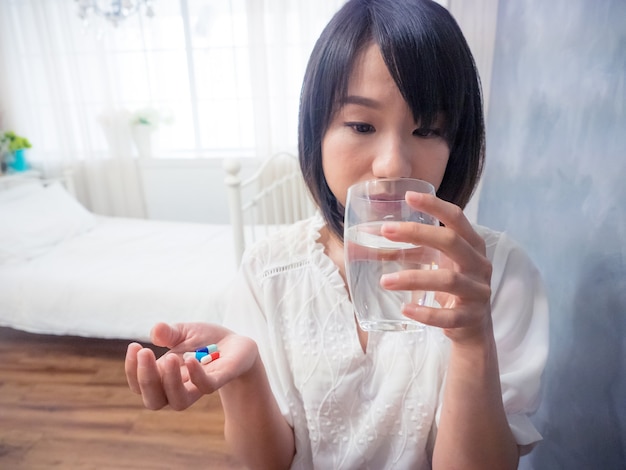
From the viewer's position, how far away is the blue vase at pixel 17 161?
9.36ft

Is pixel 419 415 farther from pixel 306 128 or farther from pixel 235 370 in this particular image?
pixel 306 128

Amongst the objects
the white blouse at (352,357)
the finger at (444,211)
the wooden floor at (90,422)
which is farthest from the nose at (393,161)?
the wooden floor at (90,422)

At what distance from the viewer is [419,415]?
0.63 m

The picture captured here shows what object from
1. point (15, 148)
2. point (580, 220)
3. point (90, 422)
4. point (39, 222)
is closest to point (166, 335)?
point (580, 220)

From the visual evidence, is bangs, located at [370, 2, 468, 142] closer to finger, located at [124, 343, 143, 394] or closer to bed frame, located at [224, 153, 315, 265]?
finger, located at [124, 343, 143, 394]

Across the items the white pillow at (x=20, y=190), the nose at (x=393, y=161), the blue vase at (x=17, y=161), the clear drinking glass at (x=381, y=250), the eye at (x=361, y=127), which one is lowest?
the white pillow at (x=20, y=190)

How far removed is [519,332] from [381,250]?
0.30 meters

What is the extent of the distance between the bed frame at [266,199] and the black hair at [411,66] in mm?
770

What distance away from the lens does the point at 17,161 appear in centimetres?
287

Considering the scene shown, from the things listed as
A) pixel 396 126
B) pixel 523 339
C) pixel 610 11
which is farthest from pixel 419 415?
pixel 610 11

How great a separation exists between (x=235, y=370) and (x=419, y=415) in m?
0.29

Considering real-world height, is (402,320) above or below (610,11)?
A: below

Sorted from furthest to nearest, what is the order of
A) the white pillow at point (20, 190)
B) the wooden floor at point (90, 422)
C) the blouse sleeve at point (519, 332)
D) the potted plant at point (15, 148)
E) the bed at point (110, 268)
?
the potted plant at point (15, 148)
the white pillow at point (20, 190)
the bed at point (110, 268)
the wooden floor at point (90, 422)
the blouse sleeve at point (519, 332)

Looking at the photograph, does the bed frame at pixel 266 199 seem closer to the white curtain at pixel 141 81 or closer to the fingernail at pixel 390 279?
the white curtain at pixel 141 81
